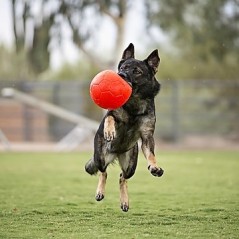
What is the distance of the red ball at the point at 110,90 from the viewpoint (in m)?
6.48

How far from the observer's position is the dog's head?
698 cm

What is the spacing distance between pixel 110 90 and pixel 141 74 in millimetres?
726

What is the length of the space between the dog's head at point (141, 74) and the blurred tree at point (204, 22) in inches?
710

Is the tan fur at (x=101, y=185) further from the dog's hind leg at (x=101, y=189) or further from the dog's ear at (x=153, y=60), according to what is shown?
the dog's ear at (x=153, y=60)

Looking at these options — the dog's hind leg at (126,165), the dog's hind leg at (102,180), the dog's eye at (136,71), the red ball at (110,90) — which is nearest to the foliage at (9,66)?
the dog's hind leg at (126,165)

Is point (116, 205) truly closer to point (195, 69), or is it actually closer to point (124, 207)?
point (124, 207)

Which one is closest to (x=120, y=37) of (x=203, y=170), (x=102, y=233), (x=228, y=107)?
(x=228, y=107)

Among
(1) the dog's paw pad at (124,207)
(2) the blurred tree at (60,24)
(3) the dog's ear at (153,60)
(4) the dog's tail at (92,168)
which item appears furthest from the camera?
(2) the blurred tree at (60,24)

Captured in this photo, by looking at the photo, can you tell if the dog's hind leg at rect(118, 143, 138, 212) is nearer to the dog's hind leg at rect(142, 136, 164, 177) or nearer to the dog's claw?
the dog's claw

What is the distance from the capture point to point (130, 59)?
7180 mm

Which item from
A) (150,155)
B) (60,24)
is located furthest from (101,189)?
(60,24)

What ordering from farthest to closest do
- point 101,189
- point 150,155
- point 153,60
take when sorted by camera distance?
1. point 101,189
2. point 153,60
3. point 150,155

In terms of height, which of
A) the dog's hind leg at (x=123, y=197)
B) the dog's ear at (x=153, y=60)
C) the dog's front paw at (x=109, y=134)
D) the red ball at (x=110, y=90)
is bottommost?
the dog's hind leg at (x=123, y=197)

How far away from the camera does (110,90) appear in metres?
6.46
